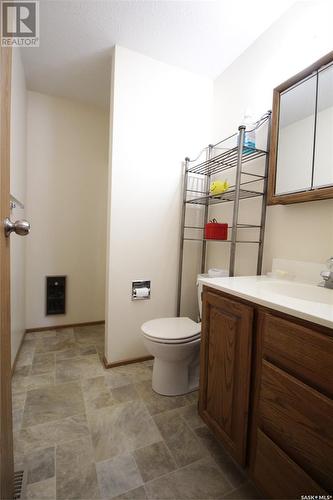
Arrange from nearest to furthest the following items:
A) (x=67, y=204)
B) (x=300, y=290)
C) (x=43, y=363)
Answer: (x=300, y=290)
(x=43, y=363)
(x=67, y=204)

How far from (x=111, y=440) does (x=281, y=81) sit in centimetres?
227

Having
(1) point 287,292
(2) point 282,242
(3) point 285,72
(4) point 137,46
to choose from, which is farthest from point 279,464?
(4) point 137,46

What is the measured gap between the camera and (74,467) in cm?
100

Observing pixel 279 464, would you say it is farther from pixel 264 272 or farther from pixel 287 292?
pixel 264 272

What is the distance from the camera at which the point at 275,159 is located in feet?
4.45

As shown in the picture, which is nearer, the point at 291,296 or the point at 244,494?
the point at 244,494

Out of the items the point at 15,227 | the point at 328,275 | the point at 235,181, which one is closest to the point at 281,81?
the point at 235,181

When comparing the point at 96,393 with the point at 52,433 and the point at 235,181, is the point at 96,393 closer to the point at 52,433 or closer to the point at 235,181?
the point at 52,433

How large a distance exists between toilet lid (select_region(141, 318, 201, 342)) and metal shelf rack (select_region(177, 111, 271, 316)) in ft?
1.18

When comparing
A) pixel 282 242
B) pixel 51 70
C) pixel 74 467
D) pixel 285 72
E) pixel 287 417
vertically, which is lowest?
pixel 74 467

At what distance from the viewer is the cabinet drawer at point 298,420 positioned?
0.62 meters

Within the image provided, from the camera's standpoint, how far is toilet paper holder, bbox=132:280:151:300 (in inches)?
72.6

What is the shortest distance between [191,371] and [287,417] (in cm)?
98

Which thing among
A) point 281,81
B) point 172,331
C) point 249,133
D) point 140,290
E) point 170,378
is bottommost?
point 170,378
